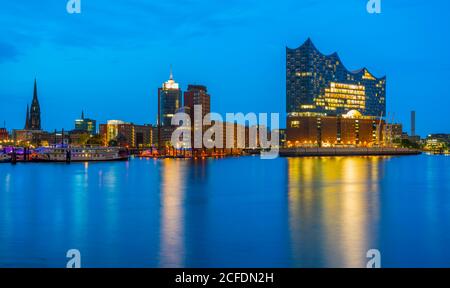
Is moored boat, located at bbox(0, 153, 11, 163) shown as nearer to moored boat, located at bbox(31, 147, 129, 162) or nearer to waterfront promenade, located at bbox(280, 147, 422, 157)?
moored boat, located at bbox(31, 147, 129, 162)

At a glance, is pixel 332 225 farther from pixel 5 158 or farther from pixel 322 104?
pixel 322 104

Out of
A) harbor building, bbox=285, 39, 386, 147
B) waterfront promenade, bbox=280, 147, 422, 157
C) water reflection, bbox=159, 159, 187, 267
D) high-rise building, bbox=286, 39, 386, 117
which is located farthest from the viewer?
high-rise building, bbox=286, 39, 386, 117

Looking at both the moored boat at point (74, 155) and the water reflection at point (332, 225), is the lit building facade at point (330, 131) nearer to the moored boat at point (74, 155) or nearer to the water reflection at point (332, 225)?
the moored boat at point (74, 155)

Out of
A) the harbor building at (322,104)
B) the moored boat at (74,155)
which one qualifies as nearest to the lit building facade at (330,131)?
the harbor building at (322,104)

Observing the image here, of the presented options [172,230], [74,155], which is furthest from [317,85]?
[172,230]

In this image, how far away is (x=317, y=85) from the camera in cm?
17025

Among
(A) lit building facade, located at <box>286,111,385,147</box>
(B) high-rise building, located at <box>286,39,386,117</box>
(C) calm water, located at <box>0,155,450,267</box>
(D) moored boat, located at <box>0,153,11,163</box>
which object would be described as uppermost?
(B) high-rise building, located at <box>286,39,386,117</box>

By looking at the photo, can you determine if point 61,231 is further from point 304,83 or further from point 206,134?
point 206,134

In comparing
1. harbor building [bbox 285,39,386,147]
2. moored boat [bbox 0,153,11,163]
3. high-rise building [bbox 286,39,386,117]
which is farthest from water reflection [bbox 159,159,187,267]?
high-rise building [bbox 286,39,386,117]

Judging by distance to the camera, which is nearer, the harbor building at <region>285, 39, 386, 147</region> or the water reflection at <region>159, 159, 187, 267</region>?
the water reflection at <region>159, 159, 187, 267</region>

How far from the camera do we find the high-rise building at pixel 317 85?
169 m

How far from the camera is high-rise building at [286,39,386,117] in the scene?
554 feet
